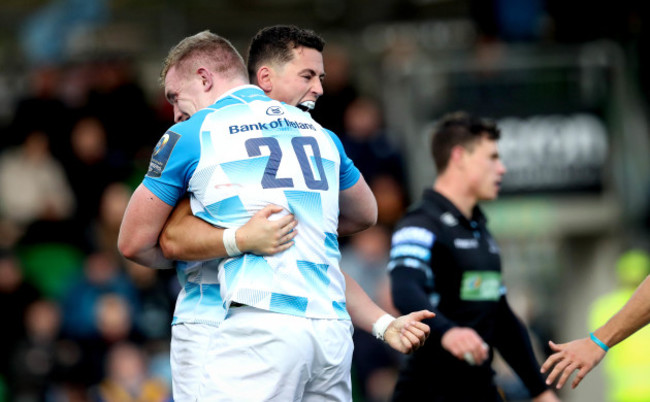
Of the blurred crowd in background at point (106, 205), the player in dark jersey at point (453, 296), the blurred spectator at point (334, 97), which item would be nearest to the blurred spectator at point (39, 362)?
the blurred crowd in background at point (106, 205)

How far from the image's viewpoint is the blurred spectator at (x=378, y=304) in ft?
35.6

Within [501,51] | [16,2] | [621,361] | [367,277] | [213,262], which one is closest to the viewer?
[213,262]

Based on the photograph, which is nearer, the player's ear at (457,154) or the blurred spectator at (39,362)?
the player's ear at (457,154)

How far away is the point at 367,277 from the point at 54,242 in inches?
140

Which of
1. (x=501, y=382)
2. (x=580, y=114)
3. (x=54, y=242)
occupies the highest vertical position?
(x=580, y=114)

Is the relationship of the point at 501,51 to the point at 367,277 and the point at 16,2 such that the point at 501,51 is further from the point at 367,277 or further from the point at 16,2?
the point at 16,2

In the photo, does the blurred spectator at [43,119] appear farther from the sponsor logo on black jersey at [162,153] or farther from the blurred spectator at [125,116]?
the sponsor logo on black jersey at [162,153]

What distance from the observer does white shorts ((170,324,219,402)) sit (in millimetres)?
4648

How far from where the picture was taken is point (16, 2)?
15.3 meters

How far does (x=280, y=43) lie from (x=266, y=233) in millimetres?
1028

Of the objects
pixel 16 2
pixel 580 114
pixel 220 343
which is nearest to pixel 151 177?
pixel 220 343

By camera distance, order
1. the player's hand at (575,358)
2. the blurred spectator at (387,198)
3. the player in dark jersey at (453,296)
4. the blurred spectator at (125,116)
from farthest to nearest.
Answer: the blurred spectator at (125,116)
the blurred spectator at (387,198)
the player in dark jersey at (453,296)
the player's hand at (575,358)

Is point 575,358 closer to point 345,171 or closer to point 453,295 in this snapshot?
point 453,295

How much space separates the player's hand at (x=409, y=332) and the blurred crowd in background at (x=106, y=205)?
5135 millimetres
